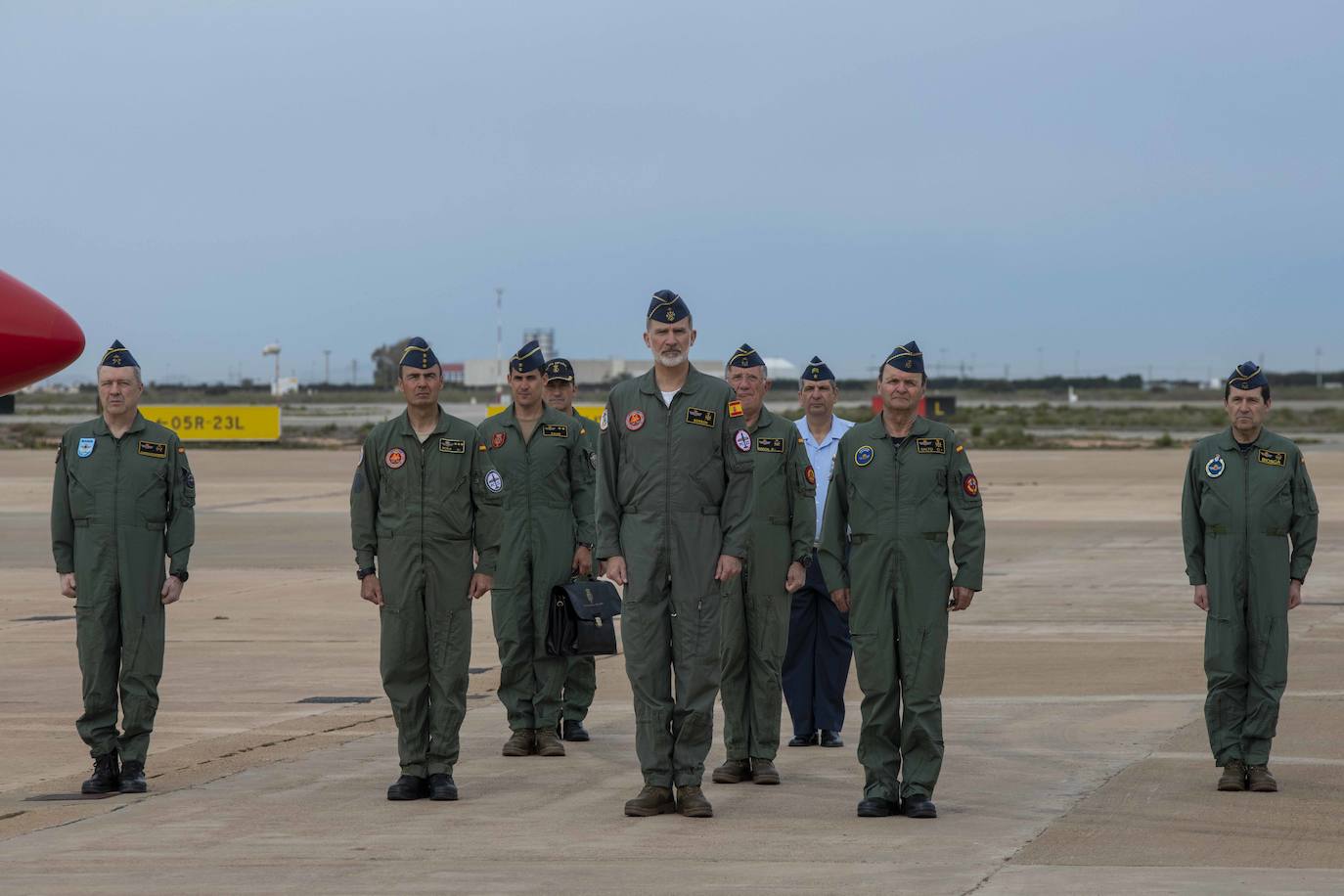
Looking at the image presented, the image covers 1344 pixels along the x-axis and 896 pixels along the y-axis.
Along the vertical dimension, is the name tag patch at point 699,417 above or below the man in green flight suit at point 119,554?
above

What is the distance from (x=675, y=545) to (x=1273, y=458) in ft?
9.25

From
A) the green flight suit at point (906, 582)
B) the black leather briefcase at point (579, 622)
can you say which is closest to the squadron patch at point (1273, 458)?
the green flight suit at point (906, 582)

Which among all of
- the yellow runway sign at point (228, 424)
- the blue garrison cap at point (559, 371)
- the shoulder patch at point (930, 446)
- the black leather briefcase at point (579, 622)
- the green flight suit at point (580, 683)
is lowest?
the green flight suit at point (580, 683)

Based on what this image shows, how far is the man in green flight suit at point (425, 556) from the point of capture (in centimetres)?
815

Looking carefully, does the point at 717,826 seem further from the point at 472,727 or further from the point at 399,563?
the point at 472,727

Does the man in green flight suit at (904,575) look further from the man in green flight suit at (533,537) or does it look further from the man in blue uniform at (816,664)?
the man in green flight suit at (533,537)

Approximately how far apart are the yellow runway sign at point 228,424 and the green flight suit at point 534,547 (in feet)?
163

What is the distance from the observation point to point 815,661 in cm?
970

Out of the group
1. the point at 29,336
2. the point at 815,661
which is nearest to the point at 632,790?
the point at 815,661

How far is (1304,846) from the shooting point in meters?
6.88

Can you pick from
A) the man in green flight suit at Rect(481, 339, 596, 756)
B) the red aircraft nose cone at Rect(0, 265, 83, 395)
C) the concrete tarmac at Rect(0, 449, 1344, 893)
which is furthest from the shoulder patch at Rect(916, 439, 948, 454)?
the red aircraft nose cone at Rect(0, 265, 83, 395)

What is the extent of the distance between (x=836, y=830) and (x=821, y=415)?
3.36m

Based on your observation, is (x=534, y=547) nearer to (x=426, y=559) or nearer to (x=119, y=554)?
(x=426, y=559)

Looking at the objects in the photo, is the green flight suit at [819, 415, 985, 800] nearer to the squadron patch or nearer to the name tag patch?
the name tag patch
